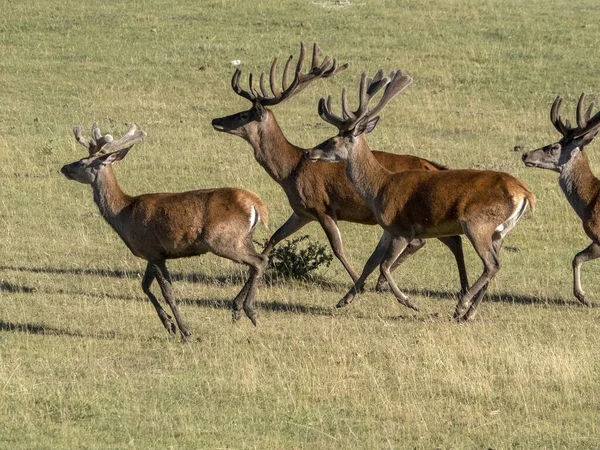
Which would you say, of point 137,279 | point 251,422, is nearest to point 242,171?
point 137,279

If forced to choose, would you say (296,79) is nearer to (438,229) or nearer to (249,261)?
(438,229)

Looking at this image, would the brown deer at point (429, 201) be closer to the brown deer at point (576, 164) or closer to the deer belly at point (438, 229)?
the deer belly at point (438, 229)

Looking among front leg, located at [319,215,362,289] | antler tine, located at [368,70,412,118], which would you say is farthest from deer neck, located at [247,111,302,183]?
antler tine, located at [368,70,412,118]

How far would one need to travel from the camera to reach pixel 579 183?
13.4 meters

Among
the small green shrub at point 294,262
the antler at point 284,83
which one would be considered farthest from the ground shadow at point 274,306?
the antler at point 284,83

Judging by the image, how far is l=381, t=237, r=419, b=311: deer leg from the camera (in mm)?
12039

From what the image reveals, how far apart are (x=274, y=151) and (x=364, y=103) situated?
1633mm

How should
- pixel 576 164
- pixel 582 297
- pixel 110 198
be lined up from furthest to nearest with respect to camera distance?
pixel 576 164 → pixel 582 297 → pixel 110 198

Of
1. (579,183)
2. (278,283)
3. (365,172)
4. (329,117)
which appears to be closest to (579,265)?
(579,183)

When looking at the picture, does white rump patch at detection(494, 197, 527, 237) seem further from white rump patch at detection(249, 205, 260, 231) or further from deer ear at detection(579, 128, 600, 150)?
white rump patch at detection(249, 205, 260, 231)

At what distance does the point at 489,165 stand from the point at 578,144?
6.02 meters

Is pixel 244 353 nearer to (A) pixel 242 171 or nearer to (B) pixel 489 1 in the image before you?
(A) pixel 242 171

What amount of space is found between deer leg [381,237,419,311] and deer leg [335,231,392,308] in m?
0.58

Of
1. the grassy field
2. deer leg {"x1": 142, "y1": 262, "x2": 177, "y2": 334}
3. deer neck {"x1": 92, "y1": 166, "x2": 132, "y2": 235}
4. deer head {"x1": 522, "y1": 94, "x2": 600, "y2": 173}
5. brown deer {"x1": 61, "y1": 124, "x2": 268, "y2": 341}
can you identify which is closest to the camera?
the grassy field
